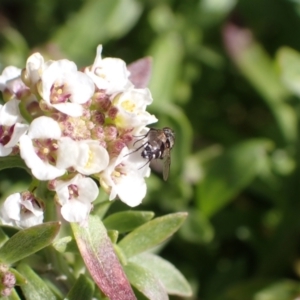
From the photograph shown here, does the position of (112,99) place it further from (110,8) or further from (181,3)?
(181,3)

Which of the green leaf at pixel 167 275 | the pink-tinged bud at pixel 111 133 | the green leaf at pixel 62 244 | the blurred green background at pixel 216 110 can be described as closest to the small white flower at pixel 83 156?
the pink-tinged bud at pixel 111 133

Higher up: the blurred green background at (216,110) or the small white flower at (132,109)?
the small white flower at (132,109)

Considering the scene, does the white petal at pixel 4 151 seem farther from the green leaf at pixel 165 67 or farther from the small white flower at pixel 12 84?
the green leaf at pixel 165 67

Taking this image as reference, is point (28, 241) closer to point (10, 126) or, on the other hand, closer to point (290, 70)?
point (10, 126)

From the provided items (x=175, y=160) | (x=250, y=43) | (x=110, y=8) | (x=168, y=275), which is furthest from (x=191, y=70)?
(x=168, y=275)

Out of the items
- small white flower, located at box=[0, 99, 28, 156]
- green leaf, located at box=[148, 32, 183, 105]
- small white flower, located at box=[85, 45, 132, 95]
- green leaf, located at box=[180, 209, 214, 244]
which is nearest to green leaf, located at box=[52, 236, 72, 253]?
small white flower, located at box=[0, 99, 28, 156]

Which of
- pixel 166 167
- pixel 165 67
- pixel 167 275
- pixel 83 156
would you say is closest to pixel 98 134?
pixel 83 156

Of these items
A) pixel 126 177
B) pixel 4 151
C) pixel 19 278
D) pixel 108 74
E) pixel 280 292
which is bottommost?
pixel 280 292
